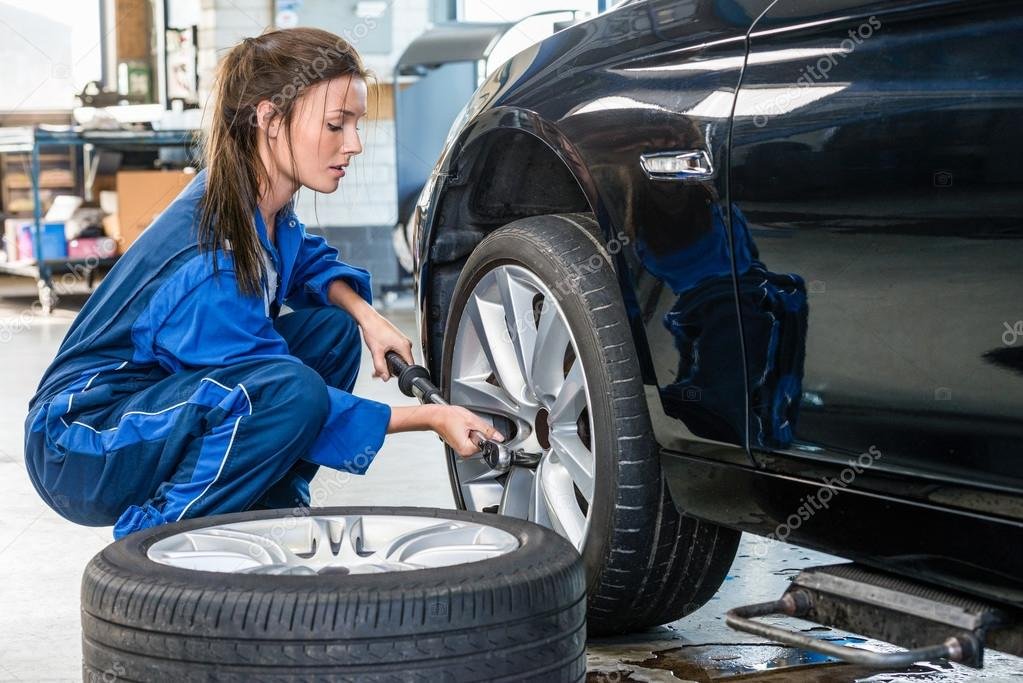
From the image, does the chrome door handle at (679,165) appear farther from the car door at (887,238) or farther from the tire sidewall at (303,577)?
the tire sidewall at (303,577)

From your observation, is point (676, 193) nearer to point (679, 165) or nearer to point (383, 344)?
point (679, 165)

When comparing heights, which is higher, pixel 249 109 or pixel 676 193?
pixel 249 109

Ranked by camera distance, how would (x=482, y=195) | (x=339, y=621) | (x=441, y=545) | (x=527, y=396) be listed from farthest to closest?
1. (x=482, y=195)
2. (x=527, y=396)
3. (x=441, y=545)
4. (x=339, y=621)

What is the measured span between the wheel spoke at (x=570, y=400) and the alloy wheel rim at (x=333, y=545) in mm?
391

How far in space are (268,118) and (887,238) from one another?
92 cm

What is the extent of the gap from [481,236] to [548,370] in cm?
44

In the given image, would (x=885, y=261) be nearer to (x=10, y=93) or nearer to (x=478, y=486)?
(x=478, y=486)

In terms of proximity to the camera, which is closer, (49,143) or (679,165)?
(679,165)

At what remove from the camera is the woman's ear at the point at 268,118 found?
71.7 inches

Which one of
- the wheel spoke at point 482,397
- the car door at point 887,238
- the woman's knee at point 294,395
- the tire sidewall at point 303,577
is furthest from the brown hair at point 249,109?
the car door at point 887,238

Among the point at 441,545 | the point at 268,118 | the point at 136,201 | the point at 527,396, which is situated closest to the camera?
the point at 441,545

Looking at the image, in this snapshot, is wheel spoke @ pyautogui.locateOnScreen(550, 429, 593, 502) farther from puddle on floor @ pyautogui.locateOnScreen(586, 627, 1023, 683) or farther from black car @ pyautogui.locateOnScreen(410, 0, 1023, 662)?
puddle on floor @ pyautogui.locateOnScreen(586, 627, 1023, 683)

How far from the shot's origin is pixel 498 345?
6.88 feet

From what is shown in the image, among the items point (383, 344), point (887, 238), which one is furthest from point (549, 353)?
point (887, 238)
